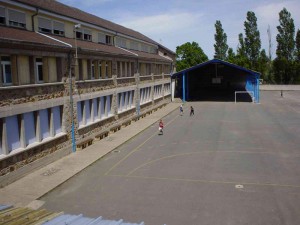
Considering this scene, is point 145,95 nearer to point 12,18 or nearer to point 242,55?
point 12,18

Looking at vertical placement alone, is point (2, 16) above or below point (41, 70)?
above

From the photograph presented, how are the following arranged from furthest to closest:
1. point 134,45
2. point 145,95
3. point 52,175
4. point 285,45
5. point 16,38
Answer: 1. point 285,45
2. point 134,45
3. point 145,95
4. point 52,175
5. point 16,38

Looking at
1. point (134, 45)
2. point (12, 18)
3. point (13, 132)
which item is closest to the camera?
point (13, 132)

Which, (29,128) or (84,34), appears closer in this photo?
(29,128)

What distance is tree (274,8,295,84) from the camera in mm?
78250

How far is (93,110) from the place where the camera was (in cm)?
2816

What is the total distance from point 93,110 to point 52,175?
10076 mm

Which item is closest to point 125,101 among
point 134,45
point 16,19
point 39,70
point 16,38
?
point 134,45

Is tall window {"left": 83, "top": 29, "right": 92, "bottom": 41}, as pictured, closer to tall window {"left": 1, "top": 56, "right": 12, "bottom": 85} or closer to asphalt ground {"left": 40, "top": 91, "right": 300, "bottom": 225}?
asphalt ground {"left": 40, "top": 91, "right": 300, "bottom": 225}

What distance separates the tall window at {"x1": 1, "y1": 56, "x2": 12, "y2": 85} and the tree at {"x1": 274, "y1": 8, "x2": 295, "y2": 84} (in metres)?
74.1

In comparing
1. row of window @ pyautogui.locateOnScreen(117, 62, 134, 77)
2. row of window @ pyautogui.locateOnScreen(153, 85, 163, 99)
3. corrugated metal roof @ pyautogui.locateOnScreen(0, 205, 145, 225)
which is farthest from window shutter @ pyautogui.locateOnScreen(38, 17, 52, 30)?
row of window @ pyautogui.locateOnScreen(153, 85, 163, 99)

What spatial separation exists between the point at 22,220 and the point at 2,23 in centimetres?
1507

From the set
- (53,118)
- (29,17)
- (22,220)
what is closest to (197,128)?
(53,118)

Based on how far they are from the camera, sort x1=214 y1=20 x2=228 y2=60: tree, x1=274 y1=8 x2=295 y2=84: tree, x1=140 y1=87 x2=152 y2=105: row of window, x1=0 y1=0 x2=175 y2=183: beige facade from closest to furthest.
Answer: x1=0 y1=0 x2=175 y2=183: beige facade < x1=140 y1=87 x2=152 y2=105: row of window < x1=274 y1=8 x2=295 y2=84: tree < x1=214 y1=20 x2=228 y2=60: tree
